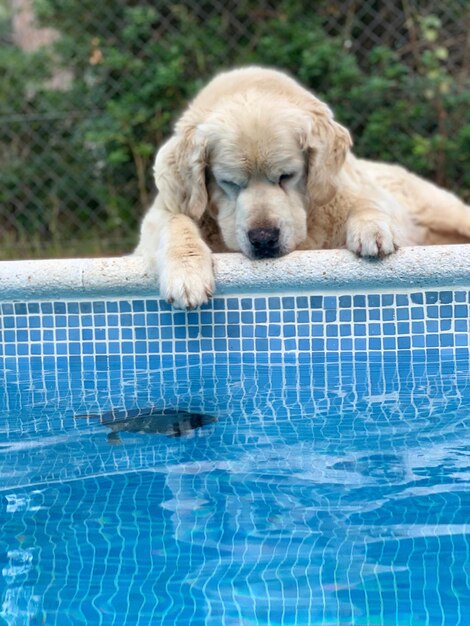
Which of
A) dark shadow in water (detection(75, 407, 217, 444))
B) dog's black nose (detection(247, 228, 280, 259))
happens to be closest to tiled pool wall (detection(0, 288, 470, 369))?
dog's black nose (detection(247, 228, 280, 259))

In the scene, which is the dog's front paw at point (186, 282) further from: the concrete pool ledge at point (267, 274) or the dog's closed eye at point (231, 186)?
the dog's closed eye at point (231, 186)

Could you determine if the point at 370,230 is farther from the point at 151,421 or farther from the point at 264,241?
the point at 151,421

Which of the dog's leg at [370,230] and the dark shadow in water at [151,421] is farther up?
the dog's leg at [370,230]

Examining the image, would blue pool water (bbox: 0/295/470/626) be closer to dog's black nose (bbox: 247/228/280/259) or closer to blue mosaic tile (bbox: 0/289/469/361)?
blue mosaic tile (bbox: 0/289/469/361)

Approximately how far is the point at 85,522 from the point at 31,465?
1.67 feet

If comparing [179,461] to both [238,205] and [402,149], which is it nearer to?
[238,205]

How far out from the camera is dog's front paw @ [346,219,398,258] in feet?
12.3

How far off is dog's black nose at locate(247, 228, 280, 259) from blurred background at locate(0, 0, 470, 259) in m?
3.18

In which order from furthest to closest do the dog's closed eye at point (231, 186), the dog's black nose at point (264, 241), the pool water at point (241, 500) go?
1. the dog's closed eye at point (231, 186)
2. the dog's black nose at point (264, 241)
3. the pool water at point (241, 500)

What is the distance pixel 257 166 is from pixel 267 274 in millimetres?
428

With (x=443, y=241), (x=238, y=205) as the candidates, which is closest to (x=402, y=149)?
(x=443, y=241)

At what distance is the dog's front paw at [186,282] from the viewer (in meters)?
3.67

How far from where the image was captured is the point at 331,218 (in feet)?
14.3

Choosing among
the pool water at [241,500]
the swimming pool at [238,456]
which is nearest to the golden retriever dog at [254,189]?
the swimming pool at [238,456]
